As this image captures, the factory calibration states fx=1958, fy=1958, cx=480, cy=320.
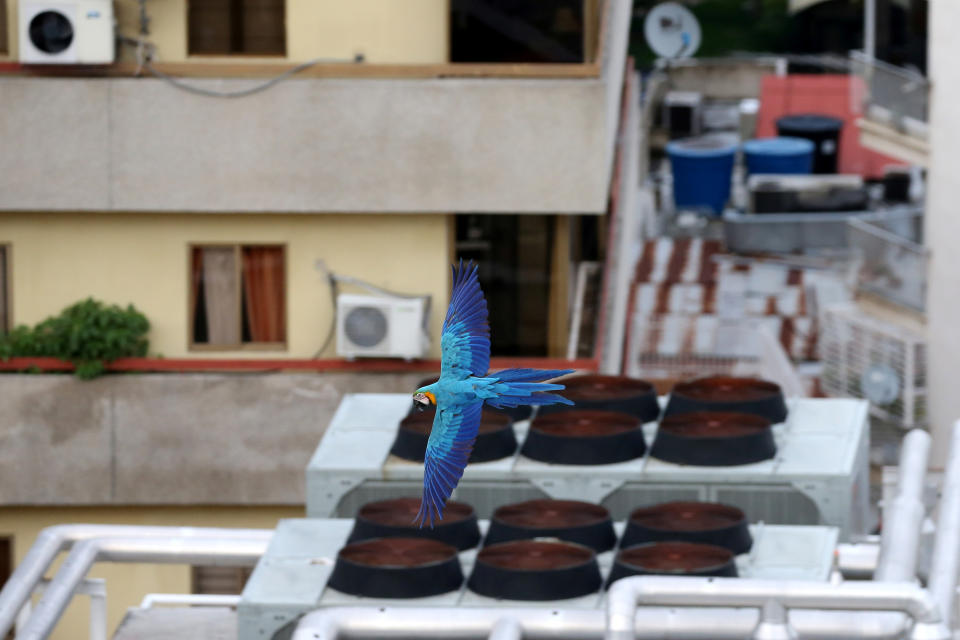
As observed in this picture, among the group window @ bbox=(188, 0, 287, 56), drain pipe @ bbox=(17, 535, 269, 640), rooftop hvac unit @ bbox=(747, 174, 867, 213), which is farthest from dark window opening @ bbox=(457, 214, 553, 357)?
rooftop hvac unit @ bbox=(747, 174, 867, 213)

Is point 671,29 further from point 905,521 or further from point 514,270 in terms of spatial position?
point 905,521

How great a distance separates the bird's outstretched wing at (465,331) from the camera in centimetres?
713

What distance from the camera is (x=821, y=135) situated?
56.0m

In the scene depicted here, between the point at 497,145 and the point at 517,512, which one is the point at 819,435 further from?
the point at 497,145

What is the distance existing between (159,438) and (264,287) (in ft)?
8.65

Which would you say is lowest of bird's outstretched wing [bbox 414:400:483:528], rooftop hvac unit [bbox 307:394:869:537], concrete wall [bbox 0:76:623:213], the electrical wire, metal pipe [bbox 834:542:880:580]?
metal pipe [bbox 834:542:880:580]

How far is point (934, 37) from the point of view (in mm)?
39531

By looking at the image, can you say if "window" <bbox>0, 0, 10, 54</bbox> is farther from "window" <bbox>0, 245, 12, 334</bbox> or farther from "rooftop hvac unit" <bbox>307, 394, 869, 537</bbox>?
"rooftop hvac unit" <bbox>307, 394, 869, 537</bbox>

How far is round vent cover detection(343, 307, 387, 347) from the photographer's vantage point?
26.7 meters

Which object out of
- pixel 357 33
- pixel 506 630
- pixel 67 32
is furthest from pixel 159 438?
pixel 506 630

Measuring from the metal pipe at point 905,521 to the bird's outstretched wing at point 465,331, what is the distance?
10120mm

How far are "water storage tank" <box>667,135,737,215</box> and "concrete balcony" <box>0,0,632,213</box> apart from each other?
25.5 meters

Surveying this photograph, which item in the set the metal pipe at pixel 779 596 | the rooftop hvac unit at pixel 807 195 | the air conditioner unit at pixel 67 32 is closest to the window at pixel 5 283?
the air conditioner unit at pixel 67 32

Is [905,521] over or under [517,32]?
under
